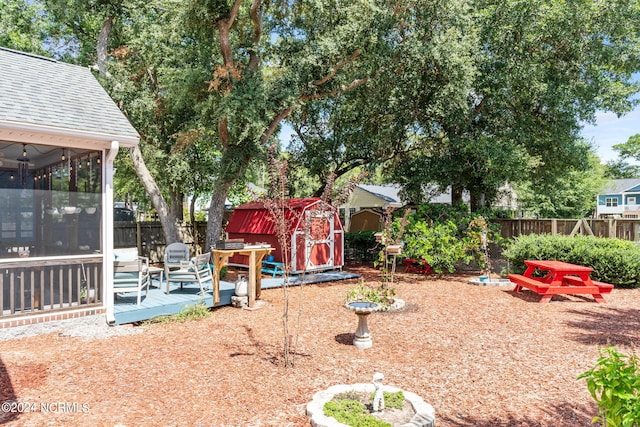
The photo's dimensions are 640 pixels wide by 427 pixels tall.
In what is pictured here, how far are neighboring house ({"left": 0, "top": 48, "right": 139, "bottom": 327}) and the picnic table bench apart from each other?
5441 millimetres

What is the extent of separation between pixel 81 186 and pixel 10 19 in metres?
12.0

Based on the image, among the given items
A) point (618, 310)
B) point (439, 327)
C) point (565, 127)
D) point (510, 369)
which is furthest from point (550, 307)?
point (565, 127)

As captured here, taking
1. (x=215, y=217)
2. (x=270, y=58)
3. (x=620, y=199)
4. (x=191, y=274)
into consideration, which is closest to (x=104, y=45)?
(x=270, y=58)

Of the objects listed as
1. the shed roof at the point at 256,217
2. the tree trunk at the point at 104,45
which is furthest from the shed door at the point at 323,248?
the tree trunk at the point at 104,45

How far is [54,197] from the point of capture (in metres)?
7.20

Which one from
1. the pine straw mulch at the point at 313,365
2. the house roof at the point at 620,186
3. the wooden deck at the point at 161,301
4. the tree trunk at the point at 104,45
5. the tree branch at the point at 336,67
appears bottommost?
the pine straw mulch at the point at 313,365

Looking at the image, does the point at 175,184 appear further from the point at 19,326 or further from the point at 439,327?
the point at 439,327

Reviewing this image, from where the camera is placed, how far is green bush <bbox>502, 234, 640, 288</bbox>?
33.3 feet

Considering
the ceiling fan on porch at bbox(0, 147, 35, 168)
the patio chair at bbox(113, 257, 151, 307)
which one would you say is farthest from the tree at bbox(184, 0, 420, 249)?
the patio chair at bbox(113, 257, 151, 307)

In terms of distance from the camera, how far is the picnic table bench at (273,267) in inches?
468

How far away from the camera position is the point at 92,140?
6.77m

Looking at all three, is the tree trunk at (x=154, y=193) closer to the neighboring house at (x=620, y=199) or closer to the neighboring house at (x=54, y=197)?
the neighboring house at (x=54, y=197)

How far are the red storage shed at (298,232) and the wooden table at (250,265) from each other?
2.81 meters

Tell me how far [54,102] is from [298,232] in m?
6.63
